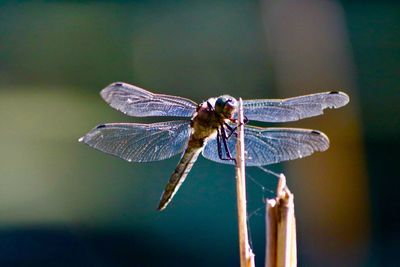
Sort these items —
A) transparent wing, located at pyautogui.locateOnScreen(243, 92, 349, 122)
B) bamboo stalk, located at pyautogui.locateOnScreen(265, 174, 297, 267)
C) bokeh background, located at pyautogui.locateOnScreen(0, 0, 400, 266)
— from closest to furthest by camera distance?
bamboo stalk, located at pyautogui.locateOnScreen(265, 174, 297, 267) → transparent wing, located at pyautogui.locateOnScreen(243, 92, 349, 122) → bokeh background, located at pyautogui.locateOnScreen(0, 0, 400, 266)

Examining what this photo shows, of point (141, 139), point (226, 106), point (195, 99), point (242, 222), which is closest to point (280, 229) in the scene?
point (242, 222)

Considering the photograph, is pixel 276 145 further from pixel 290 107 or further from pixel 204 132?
pixel 204 132

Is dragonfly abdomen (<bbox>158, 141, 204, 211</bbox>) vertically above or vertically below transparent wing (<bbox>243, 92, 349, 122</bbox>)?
below

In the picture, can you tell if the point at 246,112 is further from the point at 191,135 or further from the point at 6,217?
the point at 6,217

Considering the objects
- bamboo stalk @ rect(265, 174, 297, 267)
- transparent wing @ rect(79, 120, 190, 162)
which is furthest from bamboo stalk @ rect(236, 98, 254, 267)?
transparent wing @ rect(79, 120, 190, 162)

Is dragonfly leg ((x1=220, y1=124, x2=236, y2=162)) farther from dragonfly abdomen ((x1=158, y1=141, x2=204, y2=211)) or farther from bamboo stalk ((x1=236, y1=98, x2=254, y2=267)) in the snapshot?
bamboo stalk ((x1=236, y1=98, x2=254, y2=267))

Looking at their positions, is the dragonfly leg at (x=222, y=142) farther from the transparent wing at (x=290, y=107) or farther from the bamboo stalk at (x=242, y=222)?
the bamboo stalk at (x=242, y=222)
